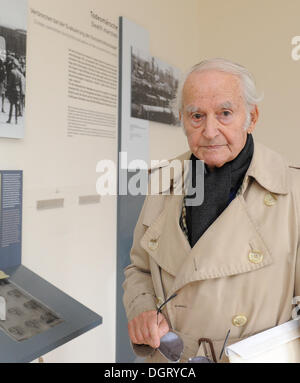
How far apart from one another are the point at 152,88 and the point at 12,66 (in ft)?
3.99

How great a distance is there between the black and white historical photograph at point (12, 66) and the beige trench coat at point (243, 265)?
3.01 ft

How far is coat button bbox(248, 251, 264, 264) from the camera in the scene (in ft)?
3.48

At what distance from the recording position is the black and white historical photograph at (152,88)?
252cm

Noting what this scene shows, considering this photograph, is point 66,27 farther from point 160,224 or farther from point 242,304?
point 242,304

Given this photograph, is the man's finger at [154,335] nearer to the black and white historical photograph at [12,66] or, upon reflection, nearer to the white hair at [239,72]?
the white hair at [239,72]

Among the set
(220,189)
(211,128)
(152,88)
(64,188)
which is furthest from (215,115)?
(152,88)

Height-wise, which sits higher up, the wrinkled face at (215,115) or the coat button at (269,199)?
the wrinkled face at (215,115)

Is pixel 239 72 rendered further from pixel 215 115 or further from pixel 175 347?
pixel 175 347

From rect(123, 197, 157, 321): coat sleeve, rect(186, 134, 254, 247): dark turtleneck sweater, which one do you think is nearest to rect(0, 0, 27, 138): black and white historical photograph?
rect(123, 197, 157, 321): coat sleeve

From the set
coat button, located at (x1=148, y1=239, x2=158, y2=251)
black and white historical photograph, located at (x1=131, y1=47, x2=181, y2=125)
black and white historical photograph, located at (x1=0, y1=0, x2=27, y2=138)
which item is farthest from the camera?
black and white historical photograph, located at (x1=131, y1=47, x2=181, y2=125)

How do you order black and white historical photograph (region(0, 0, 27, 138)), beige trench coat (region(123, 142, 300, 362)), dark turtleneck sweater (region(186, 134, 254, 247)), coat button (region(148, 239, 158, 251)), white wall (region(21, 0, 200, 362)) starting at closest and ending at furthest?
beige trench coat (region(123, 142, 300, 362)) → dark turtleneck sweater (region(186, 134, 254, 247)) → coat button (region(148, 239, 158, 251)) → black and white historical photograph (region(0, 0, 27, 138)) → white wall (region(21, 0, 200, 362))

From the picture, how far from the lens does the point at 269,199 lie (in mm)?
1111

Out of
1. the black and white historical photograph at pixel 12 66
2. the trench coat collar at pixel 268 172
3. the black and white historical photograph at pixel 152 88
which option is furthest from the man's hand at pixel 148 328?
the black and white historical photograph at pixel 152 88

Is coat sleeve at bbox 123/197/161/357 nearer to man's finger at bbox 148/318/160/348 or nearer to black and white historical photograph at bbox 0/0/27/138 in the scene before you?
man's finger at bbox 148/318/160/348
